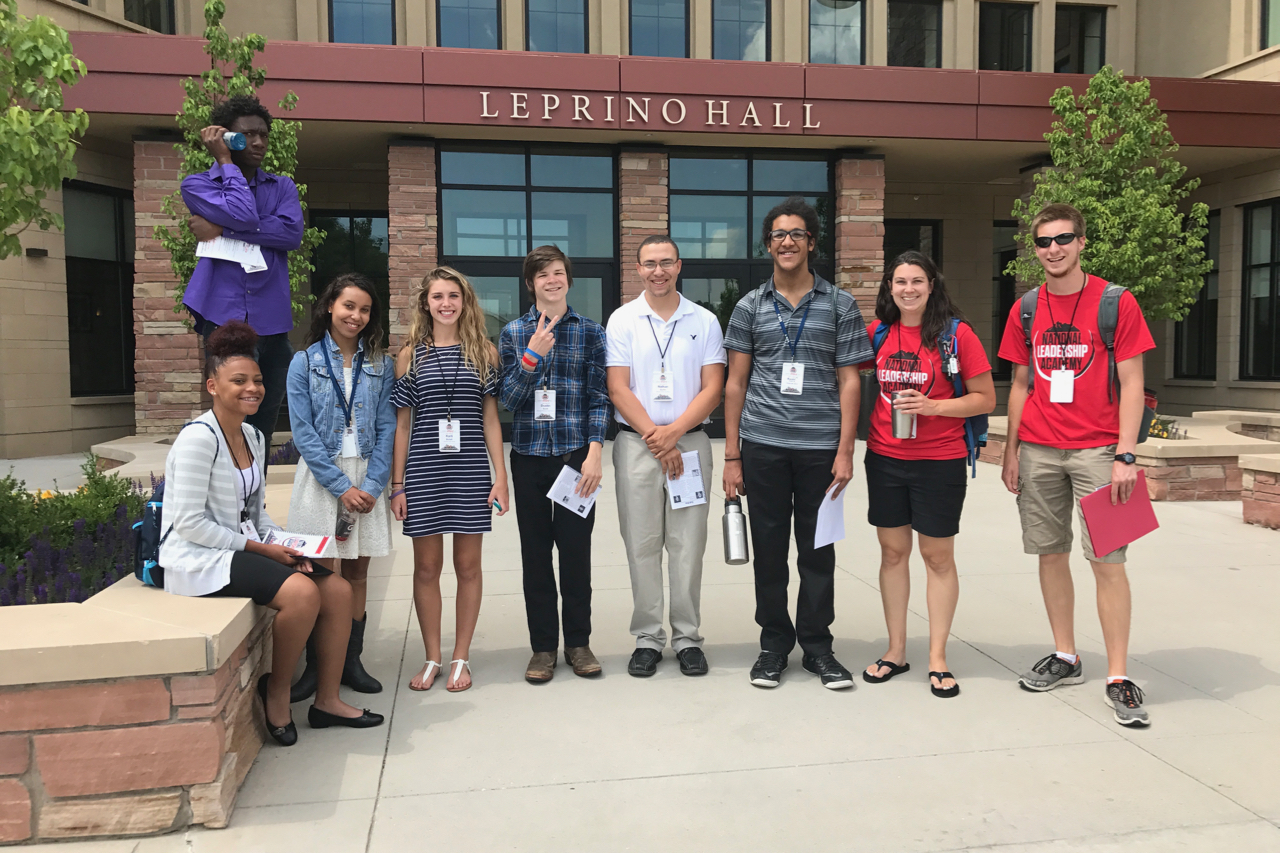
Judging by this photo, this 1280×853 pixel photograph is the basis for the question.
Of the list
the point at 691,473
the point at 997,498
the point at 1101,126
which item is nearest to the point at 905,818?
the point at 691,473

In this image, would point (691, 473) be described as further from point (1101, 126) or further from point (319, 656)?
point (1101, 126)

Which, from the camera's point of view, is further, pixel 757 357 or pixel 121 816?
pixel 757 357

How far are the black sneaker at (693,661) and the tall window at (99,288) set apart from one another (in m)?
13.2

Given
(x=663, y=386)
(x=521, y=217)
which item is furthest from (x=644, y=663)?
(x=521, y=217)

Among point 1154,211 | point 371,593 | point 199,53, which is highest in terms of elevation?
point 199,53

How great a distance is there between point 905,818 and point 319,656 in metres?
2.31

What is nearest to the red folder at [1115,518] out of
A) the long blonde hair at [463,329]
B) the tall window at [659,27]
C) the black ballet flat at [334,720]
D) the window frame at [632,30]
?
the long blonde hair at [463,329]

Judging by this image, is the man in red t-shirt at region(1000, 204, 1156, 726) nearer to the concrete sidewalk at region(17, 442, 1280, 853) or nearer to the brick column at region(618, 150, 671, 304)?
the concrete sidewalk at region(17, 442, 1280, 853)

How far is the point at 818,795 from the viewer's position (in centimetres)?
308

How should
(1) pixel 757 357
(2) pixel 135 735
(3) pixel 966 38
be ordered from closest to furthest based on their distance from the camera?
(2) pixel 135 735 → (1) pixel 757 357 → (3) pixel 966 38

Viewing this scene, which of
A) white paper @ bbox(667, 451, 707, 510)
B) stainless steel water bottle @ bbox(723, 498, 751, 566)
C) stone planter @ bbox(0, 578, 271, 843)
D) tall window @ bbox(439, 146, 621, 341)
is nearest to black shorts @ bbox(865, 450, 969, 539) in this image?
stainless steel water bottle @ bbox(723, 498, 751, 566)

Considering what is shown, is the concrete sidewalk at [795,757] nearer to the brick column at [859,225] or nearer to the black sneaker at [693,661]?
the black sneaker at [693,661]

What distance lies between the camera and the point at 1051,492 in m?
4.06

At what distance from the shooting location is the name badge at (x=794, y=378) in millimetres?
4113
